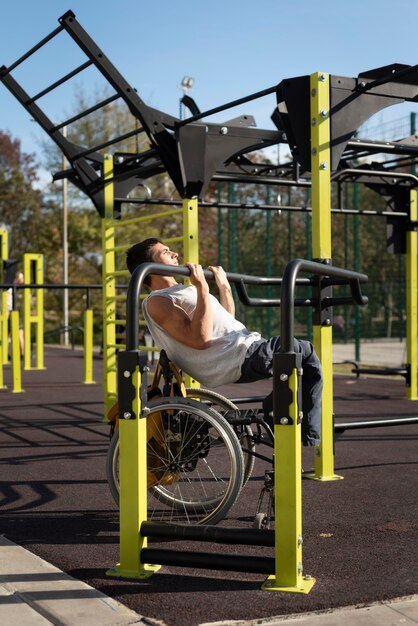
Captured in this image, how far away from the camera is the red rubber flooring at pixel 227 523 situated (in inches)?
111

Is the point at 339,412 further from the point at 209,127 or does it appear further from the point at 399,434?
the point at 209,127

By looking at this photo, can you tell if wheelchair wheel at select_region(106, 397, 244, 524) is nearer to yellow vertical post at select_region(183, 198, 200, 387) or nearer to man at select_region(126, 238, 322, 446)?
man at select_region(126, 238, 322, 446)

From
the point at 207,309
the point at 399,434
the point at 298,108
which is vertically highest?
the point at 298,108

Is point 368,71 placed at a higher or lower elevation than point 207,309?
higher

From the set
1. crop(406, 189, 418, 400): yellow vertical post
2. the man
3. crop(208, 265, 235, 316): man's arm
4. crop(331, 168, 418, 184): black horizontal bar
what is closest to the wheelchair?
the man

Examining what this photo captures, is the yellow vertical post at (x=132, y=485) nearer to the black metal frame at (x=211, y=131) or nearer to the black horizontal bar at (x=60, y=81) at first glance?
the black metal frame at (x=211, y=131)

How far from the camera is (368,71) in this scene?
4926mm

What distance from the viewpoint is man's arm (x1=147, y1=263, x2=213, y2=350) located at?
11.9 feet

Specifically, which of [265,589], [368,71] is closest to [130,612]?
[265,589]

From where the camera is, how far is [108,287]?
7.47m

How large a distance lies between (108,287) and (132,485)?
14.9ft

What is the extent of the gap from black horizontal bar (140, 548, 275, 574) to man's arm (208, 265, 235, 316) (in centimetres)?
127

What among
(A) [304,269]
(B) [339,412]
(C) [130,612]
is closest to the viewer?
(C) [130,612]

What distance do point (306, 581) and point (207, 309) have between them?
3.99ft
